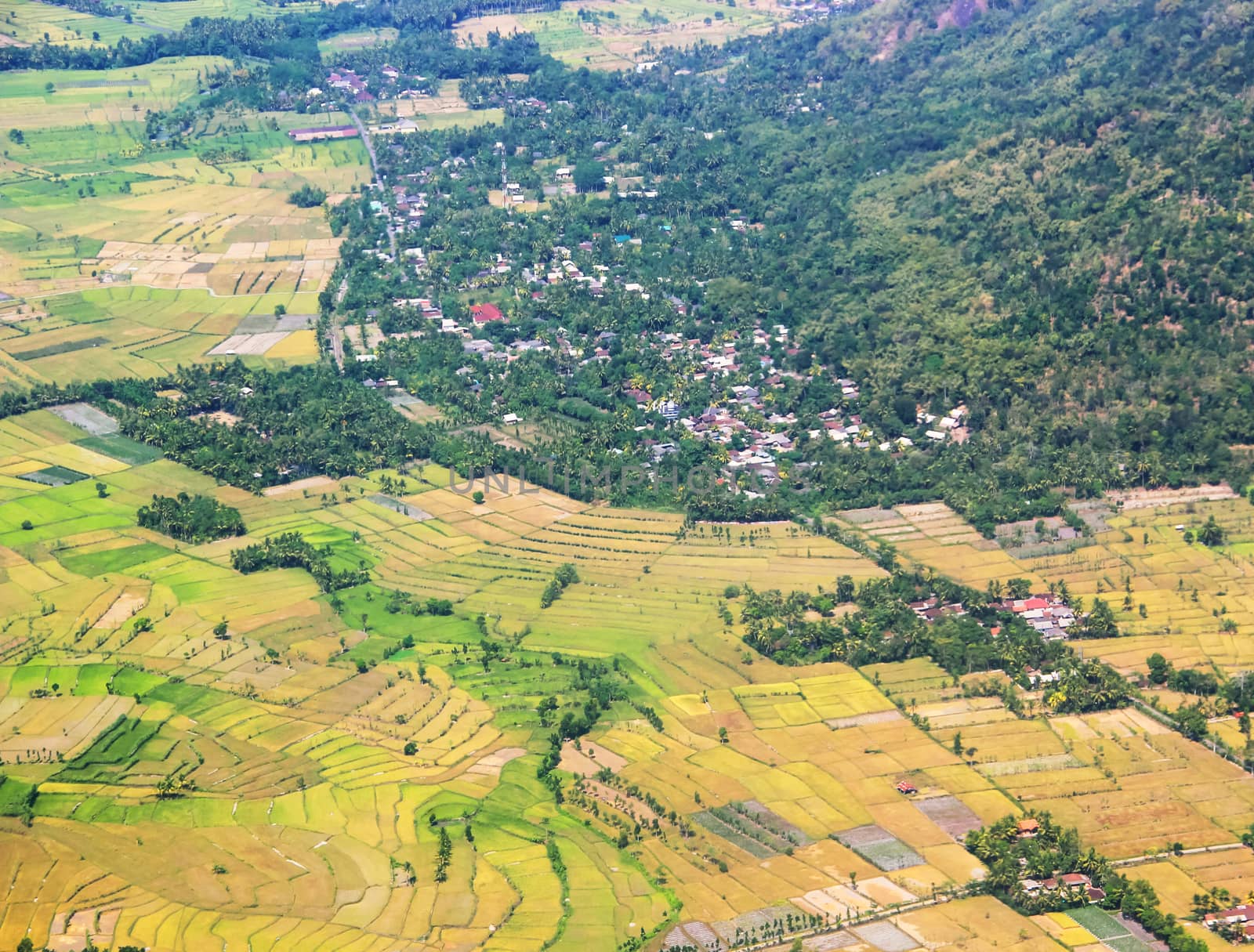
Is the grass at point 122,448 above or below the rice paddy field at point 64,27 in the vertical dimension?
below

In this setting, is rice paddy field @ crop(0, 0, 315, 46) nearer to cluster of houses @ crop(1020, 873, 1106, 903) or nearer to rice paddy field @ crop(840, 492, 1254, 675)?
rice paddy field @ crop(840, 492, 1254, 675)

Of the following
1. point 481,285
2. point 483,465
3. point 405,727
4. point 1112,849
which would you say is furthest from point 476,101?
point 1112,849

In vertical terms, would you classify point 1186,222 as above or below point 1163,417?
above

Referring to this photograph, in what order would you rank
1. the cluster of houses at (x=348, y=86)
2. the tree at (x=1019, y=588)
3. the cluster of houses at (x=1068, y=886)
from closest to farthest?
1. the cluster of houses at (x=1068, y=886)
2. the tree at (x=1019, y=588)
3. the cluster of houses at (x=348, y=86)

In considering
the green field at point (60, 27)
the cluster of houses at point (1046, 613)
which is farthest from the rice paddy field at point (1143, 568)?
the green field at point (60, 27)

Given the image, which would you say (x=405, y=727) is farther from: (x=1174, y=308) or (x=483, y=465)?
(x=1174, y=308)

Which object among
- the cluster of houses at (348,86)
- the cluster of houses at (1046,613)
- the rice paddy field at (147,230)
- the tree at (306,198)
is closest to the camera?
the cluster of houses at (1046,613)

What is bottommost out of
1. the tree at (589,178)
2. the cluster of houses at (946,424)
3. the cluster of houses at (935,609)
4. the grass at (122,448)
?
the cluster of houses at (935,609)

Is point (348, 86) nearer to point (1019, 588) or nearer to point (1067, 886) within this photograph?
point (1019, 588)

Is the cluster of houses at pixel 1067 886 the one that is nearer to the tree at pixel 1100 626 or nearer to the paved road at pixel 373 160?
the tree at pixel 1100 626
